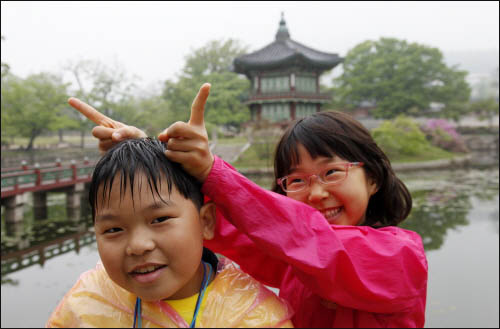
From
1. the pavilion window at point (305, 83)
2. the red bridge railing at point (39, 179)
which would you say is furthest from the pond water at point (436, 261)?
the pavilion window at point (305, 83)

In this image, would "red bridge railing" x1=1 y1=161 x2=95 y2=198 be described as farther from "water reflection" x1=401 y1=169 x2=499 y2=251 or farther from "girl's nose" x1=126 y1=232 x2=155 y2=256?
"girl's nose" x1=126 y1=232 x2=155 y2=256

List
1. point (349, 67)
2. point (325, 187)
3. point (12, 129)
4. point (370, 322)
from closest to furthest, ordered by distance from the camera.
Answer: point (370, 322) < point (325, 187) < point (12, 129) < point (349, 67)

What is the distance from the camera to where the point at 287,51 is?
21.9 meters

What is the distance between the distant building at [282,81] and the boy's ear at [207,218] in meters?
20.0

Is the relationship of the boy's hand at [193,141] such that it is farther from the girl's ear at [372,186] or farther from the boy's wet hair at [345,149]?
the girl's ear at [372,186]

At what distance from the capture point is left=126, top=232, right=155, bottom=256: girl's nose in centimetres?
77

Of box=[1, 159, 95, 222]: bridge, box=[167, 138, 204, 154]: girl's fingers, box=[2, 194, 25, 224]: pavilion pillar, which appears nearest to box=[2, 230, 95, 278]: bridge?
box=[1, 159, 95, 222]: bridge

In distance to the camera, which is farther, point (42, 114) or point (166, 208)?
point (42, 114)

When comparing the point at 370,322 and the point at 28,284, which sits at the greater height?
the point at 370,322

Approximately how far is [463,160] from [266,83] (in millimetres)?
11165

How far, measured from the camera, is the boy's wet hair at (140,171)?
832 millimetres

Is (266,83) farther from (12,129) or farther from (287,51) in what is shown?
(12,129)

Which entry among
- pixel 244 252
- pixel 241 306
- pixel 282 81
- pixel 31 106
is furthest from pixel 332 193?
pixel 282 81

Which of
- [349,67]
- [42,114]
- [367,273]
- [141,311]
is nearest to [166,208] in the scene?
[141,311]
